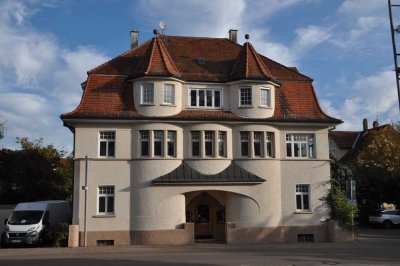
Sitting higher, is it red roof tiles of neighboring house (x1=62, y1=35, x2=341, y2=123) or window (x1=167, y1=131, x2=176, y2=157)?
red roof tiles of neighboring house (x1=62, y1=35, x2=341, y2=123)

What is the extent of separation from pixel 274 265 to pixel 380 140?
122 ft

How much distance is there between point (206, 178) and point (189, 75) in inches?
244

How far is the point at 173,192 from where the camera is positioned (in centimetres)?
2639

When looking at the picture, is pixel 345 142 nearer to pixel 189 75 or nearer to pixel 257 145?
pixel 257 145

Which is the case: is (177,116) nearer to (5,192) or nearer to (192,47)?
(192,47)

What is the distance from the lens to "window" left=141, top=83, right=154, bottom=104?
27089mm

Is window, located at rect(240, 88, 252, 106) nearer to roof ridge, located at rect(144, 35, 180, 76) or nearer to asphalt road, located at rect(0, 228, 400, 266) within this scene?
roof ridge, located at rect(144, 35, 180, 76)

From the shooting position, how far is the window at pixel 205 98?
28.1m

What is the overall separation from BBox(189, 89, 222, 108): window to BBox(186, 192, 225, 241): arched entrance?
208 inches

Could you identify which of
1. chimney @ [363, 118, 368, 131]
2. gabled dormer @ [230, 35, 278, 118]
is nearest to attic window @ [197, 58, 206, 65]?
gabled dormer @ [230, 35, 278, 118]

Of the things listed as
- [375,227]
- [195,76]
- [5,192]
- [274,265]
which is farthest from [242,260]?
[5,192]

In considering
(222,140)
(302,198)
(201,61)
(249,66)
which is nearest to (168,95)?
(201,61)

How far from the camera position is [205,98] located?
28.3 metres

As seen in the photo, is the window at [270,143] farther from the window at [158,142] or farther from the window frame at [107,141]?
the window frame at [107,141]
